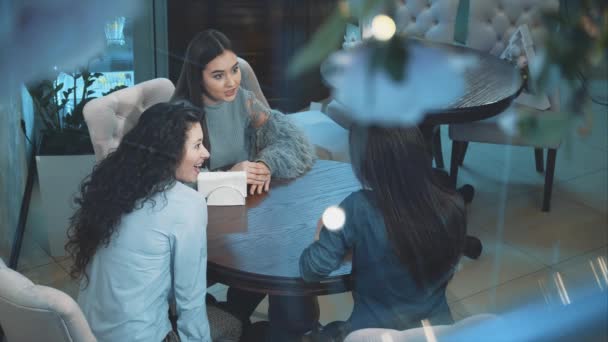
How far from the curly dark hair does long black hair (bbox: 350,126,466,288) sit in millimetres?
238

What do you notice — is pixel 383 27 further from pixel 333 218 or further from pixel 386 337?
pixel 333 218

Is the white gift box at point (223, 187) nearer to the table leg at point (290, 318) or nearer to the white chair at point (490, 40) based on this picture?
the table leg at point (290, 318)

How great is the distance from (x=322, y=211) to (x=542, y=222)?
0.93 m

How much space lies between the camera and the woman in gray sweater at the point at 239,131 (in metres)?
1.30

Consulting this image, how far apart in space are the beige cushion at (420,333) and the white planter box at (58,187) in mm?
1057

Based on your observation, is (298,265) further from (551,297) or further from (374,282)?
(551,297)

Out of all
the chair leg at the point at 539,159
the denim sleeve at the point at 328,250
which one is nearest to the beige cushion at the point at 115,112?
the denim sleeve at the point at 328,250

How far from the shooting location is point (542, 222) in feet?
6.38

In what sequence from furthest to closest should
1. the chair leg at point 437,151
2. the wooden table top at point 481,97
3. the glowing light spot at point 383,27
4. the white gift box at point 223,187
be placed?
1. the chair leg at point 437,151
2. the wooden table top at point 481,97
3. the white gift box at point 223,187
4. the glowing light spot at point 383,27

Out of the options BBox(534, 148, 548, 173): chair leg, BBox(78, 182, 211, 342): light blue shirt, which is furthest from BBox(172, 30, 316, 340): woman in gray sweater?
BBox(534, 148, 548, 173): chair leg

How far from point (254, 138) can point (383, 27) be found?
102cm

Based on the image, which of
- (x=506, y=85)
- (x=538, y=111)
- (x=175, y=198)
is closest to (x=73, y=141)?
(x=175, y=198)

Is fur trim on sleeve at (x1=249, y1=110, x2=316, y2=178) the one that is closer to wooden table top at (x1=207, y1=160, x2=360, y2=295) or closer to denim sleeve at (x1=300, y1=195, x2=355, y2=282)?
wooden table top at (x1=207, y1=160, x2=360, y2=295)

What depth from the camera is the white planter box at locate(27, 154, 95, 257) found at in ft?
5.54
